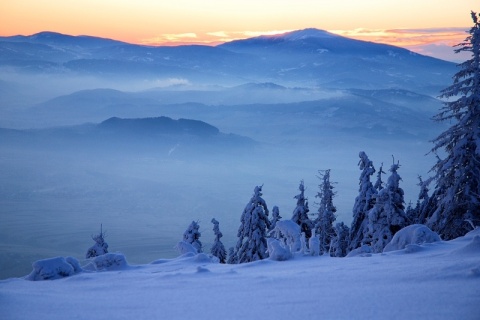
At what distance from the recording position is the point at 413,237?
38.3ft

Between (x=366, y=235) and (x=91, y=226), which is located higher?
(x=366, y=235)

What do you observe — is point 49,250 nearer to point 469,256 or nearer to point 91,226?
point 91,226

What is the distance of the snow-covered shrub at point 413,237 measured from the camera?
11391 mm

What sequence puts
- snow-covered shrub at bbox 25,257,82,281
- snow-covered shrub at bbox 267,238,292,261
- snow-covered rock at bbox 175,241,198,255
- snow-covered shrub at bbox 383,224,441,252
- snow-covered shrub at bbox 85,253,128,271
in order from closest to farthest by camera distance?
snow-covered shrub at bbox 25,257,82,281, snow-covered shrub at bbox 85,253,128,271, snow-covered shrub at bbox 267,238,292,261, snow-covered shrub at bbox 383,224,441,252, snow-covered rock at bbox 175,241,198,255

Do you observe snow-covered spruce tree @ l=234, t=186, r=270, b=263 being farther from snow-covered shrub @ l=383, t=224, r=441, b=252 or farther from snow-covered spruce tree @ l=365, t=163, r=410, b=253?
snow-covered shrub @ l=383, t=224, r=441, b=252

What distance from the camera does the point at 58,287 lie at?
831 cm

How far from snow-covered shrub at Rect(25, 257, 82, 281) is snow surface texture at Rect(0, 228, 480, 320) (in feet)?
1.45

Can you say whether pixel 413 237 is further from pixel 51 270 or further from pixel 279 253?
pixel 51 270

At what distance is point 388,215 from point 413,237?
13.0m

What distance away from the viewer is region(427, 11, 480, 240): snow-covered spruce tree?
1819 cm

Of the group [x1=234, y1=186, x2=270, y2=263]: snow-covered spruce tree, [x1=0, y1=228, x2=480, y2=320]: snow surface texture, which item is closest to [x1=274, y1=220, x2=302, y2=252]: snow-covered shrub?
[x1=0, y1=228, x2=480, y2=320]: snow surface texture

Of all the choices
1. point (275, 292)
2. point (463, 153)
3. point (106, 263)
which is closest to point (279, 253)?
point (275, 292)

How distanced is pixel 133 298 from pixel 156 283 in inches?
47.8

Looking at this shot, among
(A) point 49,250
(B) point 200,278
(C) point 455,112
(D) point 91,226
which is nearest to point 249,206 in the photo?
(C) point 455,112
